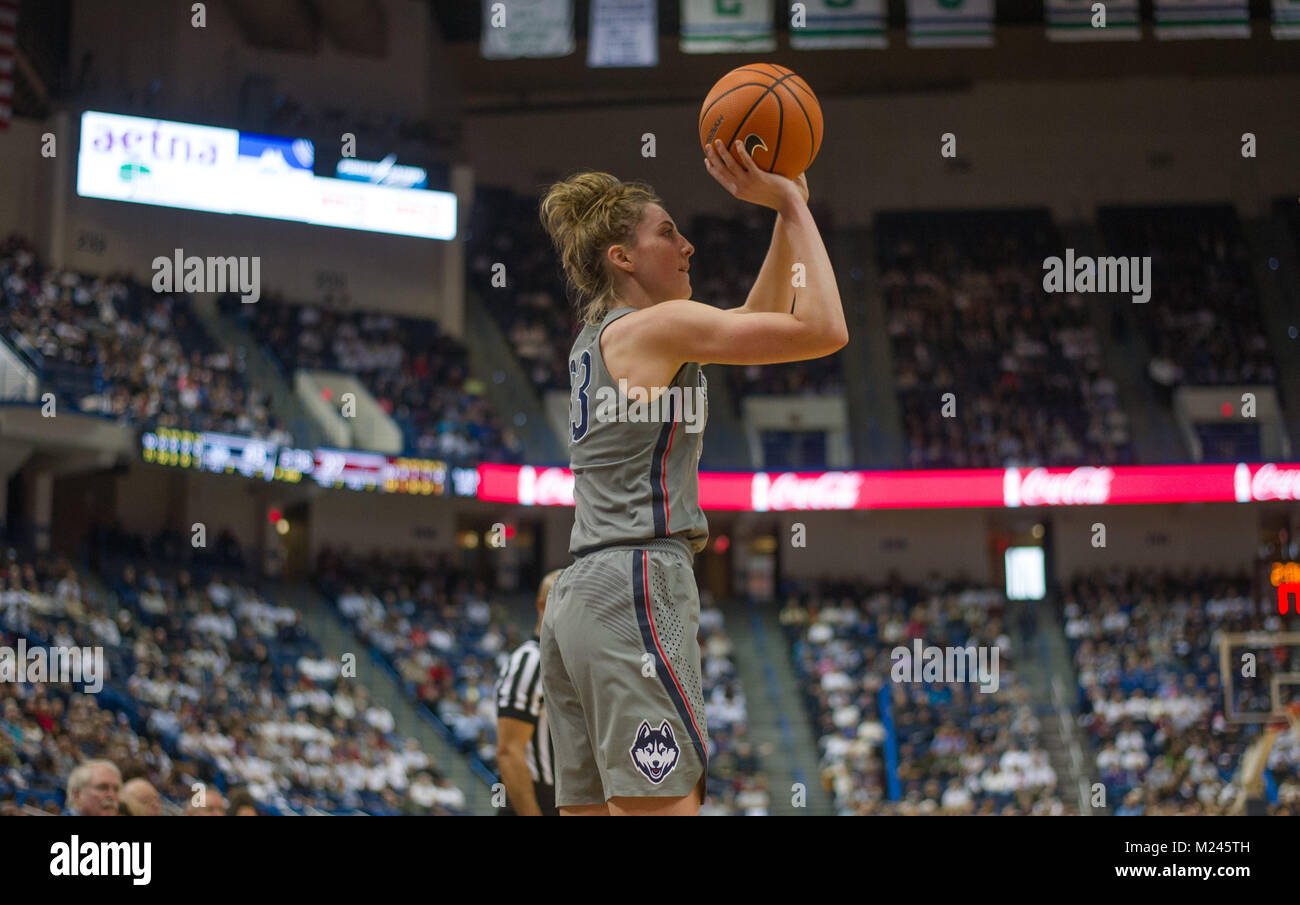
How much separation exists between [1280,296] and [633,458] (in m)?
26.4

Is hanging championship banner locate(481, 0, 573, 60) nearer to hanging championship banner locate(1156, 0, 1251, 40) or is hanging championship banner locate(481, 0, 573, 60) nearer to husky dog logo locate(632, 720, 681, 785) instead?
hanging championship banner locate(1156, 0, 1251, 40)

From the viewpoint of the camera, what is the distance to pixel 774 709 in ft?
69.5

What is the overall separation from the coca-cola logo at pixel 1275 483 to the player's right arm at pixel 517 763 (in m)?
20.8

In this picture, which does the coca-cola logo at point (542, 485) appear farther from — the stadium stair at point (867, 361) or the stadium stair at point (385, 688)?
the stadium stair at point (867, 361)

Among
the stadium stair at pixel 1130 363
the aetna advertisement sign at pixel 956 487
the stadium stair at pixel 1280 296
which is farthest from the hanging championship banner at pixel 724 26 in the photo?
the stadium stair at pixel 1280 296

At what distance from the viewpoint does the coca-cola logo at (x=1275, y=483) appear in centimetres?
2264

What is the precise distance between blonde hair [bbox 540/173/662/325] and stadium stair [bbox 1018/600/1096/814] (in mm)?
16055

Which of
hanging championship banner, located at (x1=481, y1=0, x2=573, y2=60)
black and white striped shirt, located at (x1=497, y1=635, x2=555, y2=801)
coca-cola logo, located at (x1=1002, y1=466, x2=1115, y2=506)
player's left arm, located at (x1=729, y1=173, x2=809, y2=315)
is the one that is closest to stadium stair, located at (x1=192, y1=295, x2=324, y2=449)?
hanging championship banner, located at (x1=481, y1=0, x2=573, y2=60)

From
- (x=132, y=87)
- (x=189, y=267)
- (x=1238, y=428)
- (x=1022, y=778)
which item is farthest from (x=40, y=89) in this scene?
(x=1238, y=428)

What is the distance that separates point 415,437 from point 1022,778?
37.2 feet

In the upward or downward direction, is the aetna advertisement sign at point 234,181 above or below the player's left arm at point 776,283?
above

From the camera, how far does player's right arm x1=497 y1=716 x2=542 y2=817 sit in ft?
16.1
